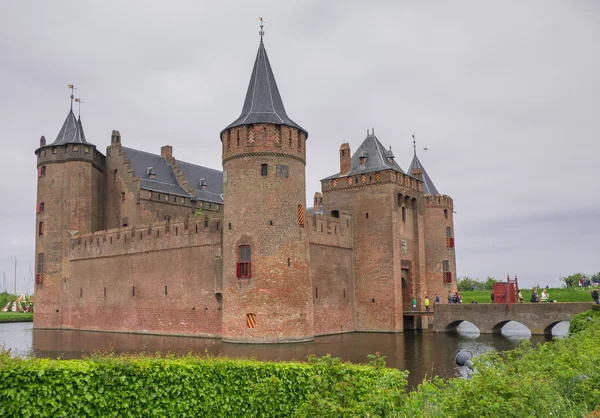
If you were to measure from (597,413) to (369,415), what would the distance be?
8.19 feet

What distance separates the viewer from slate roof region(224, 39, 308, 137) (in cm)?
2556

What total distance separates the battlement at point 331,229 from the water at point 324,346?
4.86m

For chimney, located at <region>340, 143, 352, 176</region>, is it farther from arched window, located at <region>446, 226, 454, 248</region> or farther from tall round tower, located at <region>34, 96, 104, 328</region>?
tall round tower, located at <region>34, 96, 104, 328</region>

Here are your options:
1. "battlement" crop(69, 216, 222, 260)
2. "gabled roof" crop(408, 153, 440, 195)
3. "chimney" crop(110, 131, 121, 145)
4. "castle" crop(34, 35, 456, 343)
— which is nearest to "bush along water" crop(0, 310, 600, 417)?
"castle" crop(34, 35, 456, 343)

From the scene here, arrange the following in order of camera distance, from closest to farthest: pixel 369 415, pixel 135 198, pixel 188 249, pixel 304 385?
pixel 369 415
pixel 304 385
pixel 188 249
pixel 135 198

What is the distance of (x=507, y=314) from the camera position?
91.6 feet

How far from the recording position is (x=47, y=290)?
36.4m

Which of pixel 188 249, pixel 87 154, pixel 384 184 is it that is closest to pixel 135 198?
pixel 87 154

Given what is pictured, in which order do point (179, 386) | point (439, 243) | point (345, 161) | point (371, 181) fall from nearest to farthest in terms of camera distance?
point (179, 386)
point (371, 181)
point (345, 161)
point (439, 243)

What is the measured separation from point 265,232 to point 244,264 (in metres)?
1.68

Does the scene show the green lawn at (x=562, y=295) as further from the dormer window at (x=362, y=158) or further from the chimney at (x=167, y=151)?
the chimney at (x=167, y=151)

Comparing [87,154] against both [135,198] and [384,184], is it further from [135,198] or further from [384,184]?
[384,184]

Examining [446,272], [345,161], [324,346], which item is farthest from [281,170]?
[446,272]

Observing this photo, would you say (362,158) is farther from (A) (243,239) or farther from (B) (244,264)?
(B) (244,264)
